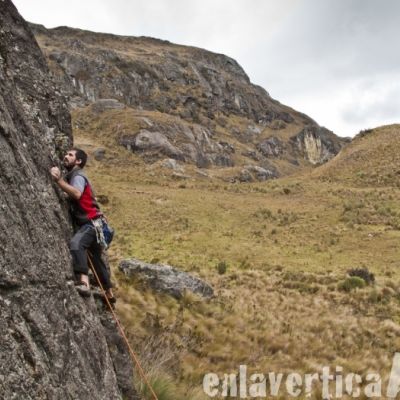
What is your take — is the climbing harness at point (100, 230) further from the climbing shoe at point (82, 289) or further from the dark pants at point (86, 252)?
the climbing shoe at point (82, 289)

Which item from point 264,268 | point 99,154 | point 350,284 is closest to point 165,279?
point 264,268

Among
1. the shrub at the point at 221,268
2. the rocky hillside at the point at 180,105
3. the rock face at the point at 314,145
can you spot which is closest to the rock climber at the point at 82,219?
the shrub at the point at 221,268

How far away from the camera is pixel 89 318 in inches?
154

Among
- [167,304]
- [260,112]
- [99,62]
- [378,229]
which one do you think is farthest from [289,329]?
[260,112]

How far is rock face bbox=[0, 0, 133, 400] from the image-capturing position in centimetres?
265

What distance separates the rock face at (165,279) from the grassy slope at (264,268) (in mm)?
386

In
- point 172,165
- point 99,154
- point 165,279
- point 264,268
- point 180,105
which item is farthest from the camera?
point 180,105

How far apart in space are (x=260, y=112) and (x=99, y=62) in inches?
2474

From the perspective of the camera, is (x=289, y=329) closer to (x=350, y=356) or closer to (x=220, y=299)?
(x=350, y=356)

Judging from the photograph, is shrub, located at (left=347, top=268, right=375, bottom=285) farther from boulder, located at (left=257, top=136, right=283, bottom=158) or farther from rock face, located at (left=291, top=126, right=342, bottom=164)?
rock face, located at (left=291, top=126, right=342, bottom=164)

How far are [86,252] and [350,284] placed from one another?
12211mm

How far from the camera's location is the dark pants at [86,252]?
4.21 metres

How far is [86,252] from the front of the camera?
4391 mm

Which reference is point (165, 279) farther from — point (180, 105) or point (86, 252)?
point (180, 105)
